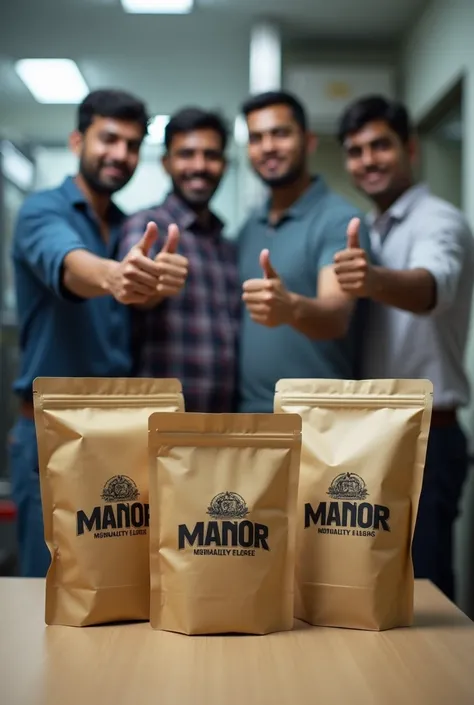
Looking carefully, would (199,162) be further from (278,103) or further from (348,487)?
(348,487)

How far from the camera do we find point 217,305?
1.51 meters

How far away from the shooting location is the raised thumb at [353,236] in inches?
53.6

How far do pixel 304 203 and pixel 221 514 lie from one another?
895mm

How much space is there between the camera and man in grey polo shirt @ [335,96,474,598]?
59.1 inches

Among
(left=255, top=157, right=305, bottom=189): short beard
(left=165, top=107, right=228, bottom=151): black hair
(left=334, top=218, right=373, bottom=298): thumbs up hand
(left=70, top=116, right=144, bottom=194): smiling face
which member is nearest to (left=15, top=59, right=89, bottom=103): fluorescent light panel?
(left=70, top=116, right=144, bottom=194): smiling face

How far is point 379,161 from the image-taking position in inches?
61.6

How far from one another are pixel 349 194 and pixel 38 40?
2.57 feet

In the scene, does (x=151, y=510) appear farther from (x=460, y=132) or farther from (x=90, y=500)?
(x=460, y=132)

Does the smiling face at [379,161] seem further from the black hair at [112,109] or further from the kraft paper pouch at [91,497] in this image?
the kraft paper pouch at [91,497]

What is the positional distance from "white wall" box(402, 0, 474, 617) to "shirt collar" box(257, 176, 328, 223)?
0.28 m

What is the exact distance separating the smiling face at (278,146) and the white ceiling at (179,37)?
0.09 meters

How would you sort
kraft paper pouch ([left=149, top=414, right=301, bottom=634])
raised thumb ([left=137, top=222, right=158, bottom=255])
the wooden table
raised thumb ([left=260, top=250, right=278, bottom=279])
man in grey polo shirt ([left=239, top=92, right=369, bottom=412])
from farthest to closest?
1. man in grey polo shirt ([left=239, top=92, right=369, bottom=412])
2. raised thumb ([left=260, top=250, right=278, bottom=279])
3. raised thumb ([left=137, top=222, right=158, bottom=255])
4. kraft paper pouch ([left=149, top=414, right=301, bottom=634])
5. the wooden table

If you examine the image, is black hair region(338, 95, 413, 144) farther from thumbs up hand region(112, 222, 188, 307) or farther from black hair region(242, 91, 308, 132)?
thumbs up hand region(112, 222, 188, 307)

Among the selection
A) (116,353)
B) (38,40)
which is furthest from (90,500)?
(38,40)
